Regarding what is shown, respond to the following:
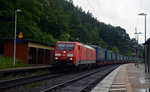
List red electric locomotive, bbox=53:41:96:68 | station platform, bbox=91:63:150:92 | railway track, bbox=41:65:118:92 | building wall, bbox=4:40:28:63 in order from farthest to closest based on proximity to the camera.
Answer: building wall, bbox=4:40:28:63
red electric locomotive, bbox=53:41:96:68
railway track, bbox=41:65:118:92
station platform, bbox=91:63:150:92

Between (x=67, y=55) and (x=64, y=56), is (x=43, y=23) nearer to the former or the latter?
(x=64, y=56)

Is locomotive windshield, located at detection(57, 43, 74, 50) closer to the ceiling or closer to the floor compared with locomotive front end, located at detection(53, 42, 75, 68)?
closer to the ceiling

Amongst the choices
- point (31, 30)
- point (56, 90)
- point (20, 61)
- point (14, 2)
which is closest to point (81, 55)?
point (20, 61)

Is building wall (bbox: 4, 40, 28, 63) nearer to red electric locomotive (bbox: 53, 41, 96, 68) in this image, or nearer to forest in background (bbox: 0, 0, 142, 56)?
forest in background (bbox: 0, 0, 142, 56)

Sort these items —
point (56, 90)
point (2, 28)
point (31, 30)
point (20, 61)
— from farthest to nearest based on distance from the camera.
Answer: point (31, 30) < point (2, 28) < point (20, 61) < point (56, 90)

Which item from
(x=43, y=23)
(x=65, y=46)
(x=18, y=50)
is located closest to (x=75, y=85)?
(x=65, y=46)

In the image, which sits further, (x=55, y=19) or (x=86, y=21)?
(x=86, y=21)

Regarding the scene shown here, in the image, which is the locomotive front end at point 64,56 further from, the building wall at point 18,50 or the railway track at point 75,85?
the building wall at point 18,50

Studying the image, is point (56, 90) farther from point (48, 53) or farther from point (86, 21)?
point (86, 21)

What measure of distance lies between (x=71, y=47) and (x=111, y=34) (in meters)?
97.1

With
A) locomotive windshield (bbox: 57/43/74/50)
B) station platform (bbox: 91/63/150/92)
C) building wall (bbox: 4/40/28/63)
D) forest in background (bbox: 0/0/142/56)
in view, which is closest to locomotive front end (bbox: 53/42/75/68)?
locomotive windshield (bbox: 57/43/74/50)

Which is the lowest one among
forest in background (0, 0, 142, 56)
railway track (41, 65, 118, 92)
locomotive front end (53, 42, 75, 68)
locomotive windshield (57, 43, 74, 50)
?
railway track (41, 65, 118, 92)

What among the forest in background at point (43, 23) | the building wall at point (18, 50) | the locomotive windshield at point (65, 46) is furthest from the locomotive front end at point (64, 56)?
Answer: the forest in background at point (43, 23)

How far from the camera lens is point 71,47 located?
19672mm
